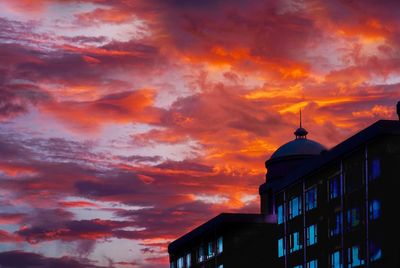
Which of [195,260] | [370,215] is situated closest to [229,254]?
[195,260]

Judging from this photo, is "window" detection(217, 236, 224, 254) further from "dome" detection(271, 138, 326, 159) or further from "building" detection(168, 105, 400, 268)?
"dome" detection(271, 138, 326, 159)

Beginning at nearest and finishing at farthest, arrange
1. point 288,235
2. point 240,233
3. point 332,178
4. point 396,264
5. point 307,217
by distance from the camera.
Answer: point 396,264, point 332,178, point 307,217, point 288,235, point 240,233

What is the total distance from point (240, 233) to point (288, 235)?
47.8 feet

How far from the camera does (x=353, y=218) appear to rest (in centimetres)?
8919

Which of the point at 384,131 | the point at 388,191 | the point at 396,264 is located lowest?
the point at 396,264

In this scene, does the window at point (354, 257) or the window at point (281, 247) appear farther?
the window at point (281, 247)

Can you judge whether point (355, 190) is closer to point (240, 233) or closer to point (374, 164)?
point (374, 164)

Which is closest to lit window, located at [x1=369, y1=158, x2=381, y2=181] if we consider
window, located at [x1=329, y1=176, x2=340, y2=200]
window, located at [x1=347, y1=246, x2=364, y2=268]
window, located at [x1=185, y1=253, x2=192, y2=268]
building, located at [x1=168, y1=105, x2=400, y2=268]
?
building, located at [x1=168, y1=105, x2=400, y2=268]

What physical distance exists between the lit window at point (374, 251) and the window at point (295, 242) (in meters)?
17.8

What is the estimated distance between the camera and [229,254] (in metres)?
123

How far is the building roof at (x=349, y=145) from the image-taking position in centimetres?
8431

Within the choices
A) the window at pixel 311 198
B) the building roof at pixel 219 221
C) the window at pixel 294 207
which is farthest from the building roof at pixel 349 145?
the building roof at pixel 219 221

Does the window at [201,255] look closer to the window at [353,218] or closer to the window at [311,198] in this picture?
the window at [311,198]

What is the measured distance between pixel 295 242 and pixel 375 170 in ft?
73.3
